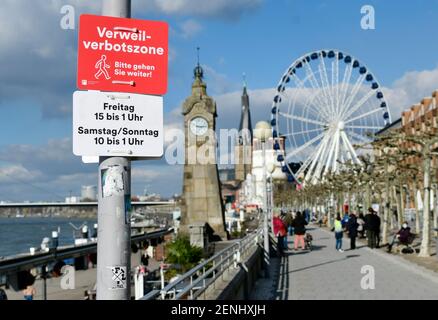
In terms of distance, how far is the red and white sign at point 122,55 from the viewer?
3.63m

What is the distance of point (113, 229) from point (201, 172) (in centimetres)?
3362

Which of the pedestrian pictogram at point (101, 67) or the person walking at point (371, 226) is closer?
the pedestrian pictogram at point (101, 67)

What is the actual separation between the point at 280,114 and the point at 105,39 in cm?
6679

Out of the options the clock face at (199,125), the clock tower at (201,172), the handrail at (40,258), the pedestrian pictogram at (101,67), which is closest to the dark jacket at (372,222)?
the clock tower at (201,172)

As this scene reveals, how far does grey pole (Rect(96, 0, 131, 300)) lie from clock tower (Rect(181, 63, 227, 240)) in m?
33.2

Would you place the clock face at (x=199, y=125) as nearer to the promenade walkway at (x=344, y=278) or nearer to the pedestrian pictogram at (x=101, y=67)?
the promenade walkway at (x=344, y=278)

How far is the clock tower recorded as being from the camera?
37.2m

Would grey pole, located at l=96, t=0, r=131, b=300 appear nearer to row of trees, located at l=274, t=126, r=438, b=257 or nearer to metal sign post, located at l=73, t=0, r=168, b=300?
metal sign post, located at l=73, t=0, r=168, b=300

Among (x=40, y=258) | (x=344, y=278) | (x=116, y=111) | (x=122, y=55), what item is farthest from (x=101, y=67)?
(x=40, y=258)

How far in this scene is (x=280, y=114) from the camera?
229ft

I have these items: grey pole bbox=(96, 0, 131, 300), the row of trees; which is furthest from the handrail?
grey pole bbox=(96, 0, 131, 300)

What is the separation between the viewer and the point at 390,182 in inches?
1446
